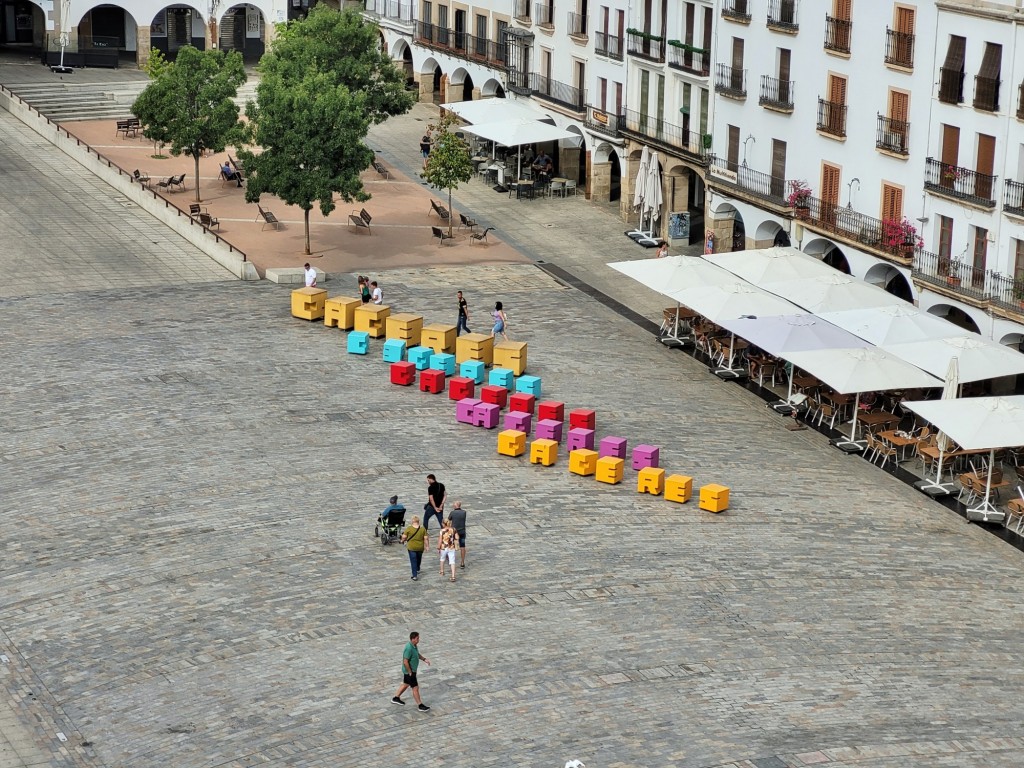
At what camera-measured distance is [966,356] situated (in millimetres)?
46500

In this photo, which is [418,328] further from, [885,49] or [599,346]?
[885,49]

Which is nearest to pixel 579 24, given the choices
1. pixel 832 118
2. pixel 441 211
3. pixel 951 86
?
pixel 441 211

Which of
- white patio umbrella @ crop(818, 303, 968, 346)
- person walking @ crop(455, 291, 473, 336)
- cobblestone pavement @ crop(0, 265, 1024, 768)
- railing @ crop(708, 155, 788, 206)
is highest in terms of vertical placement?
railing @ crop(708, 155, 788, 206)

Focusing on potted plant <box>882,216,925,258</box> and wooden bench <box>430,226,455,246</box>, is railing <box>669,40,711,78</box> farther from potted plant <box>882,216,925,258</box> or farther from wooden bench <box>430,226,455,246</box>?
potted plant <box>882,216,925,258</box>

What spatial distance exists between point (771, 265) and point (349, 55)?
2459 cm

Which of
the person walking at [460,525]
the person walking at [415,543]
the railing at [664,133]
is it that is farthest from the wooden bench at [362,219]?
the person walking at [415,543]

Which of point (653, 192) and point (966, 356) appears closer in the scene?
point (966, 356)

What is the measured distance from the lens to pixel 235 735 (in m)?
31.4

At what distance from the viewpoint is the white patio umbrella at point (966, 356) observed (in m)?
46.2

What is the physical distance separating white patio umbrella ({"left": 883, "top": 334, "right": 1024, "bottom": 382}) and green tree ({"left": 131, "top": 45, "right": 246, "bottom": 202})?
93.3ft

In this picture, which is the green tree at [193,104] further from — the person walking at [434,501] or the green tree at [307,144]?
the person walking at [434,501]

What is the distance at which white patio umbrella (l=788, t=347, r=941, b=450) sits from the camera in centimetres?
4600

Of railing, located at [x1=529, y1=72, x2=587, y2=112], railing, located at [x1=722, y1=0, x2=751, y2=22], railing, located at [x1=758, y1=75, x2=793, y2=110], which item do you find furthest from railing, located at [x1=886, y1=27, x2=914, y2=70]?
railing, located at [x1=529, y1=72, x2=587, y2=112]

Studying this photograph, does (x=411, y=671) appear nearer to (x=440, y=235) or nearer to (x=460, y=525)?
(x=460, y=525)
